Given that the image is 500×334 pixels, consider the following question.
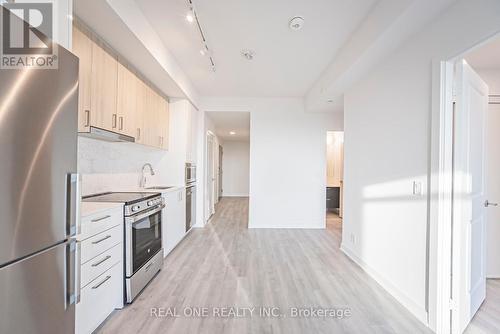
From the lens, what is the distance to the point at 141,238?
2.27 metres

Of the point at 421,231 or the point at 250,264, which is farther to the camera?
the point at 250,264

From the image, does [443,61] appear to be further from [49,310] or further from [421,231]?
[49,310]

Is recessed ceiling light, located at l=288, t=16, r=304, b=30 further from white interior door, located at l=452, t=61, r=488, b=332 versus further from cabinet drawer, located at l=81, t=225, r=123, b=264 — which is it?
cabinet drawer, located at l=81, t=225, r=123, b=264

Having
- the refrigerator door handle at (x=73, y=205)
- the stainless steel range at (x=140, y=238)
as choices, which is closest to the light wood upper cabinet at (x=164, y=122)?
the stainless steel range at (x=140, y=238)

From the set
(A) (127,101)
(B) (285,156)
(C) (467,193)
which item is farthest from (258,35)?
→ (B) (285,156)

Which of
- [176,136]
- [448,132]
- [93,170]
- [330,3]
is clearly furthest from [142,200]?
[448,132]

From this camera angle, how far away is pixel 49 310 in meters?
1.07

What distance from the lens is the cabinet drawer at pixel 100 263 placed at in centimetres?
156

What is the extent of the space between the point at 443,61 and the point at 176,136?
3652 mm

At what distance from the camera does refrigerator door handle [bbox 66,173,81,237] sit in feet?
3.76

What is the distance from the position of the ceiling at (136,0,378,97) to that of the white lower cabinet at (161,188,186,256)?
198 cm

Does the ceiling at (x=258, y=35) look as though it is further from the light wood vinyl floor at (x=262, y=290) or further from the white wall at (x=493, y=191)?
the light wood vinyl floor at (x=262, y=290)

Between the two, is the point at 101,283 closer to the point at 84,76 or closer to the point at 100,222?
the point at 100,222

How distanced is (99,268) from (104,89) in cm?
166
